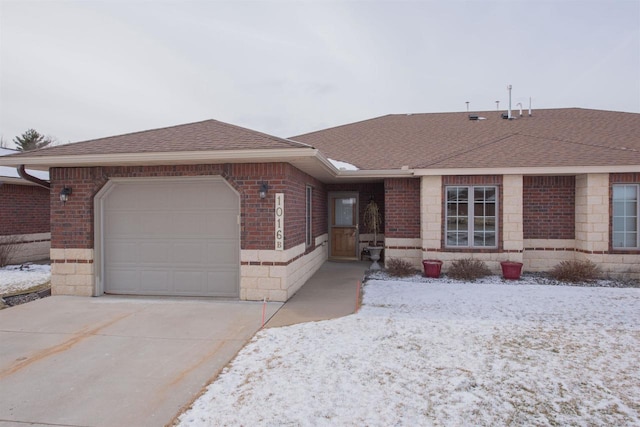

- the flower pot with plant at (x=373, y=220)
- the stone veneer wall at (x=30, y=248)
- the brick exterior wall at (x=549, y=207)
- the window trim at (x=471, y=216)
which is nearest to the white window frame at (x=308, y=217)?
the flower pot with plant at (x=373, y=220)

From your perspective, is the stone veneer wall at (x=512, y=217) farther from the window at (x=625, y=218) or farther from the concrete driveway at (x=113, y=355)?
the concrete driveway at (x=113, y=355)

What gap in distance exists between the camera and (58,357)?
172 inches

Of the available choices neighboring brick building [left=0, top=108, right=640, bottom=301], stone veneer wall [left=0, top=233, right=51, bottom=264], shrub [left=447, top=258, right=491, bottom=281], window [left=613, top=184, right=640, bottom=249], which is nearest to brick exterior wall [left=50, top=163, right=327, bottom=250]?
neighboring brick building [left=0, top=108, right=640, bottom=301]

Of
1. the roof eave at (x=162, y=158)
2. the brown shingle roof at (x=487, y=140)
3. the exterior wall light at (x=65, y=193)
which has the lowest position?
the exterior wall light at (x=65, y=193)

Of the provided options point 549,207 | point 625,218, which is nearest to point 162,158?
point 549,207

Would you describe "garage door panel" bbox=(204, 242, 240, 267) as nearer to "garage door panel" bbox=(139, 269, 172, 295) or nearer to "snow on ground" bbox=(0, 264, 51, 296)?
"garage door panel" bbox=(139, 269, 172, 295)

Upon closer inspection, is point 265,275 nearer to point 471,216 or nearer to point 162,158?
point 162,158

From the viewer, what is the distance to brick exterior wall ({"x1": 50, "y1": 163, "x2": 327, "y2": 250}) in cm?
690

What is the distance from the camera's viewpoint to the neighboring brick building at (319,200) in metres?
6.93

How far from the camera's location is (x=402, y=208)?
10.6m

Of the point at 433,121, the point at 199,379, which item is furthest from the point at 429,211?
the point at 199,379

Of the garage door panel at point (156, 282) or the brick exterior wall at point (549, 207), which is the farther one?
the brick exterior wall at point (549, 207)

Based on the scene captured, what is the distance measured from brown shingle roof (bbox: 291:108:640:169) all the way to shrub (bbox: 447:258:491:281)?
8.06 feet

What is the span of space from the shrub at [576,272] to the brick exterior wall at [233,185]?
6.35 metres
